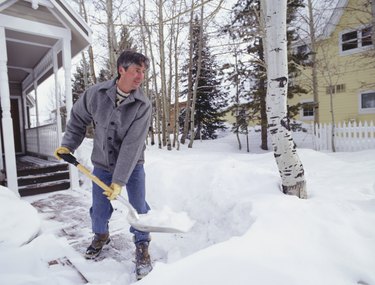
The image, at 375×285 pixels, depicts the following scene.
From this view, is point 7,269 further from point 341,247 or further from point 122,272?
point 341,247

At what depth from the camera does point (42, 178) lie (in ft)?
18.5

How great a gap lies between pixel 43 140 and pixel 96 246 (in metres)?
5.74

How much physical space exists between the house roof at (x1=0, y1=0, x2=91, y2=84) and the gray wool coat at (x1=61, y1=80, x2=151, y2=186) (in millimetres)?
3463

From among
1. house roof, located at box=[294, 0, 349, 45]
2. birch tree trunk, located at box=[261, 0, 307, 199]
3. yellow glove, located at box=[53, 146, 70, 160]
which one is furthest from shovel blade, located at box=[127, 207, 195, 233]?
house roof, located at box=[294, 0, 349, 45]

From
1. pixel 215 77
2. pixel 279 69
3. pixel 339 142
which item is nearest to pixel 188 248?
pixel 279 69

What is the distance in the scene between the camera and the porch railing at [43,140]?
668 cm

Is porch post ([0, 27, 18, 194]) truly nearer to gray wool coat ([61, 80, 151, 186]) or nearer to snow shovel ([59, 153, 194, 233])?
gray wool coat ([61, 80, 151, 186])

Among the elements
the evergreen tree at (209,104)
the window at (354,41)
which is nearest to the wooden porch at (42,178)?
the evergreen tree at (209,104)

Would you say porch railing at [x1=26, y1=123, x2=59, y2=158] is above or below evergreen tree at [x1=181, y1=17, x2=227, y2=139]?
below

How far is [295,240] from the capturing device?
204cm

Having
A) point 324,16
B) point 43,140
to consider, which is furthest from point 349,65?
point 43,140

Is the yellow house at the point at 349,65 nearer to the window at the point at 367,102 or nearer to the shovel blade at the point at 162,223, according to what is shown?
the window at the point at 367,102

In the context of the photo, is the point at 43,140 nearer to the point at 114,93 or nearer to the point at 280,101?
the point at 114,93

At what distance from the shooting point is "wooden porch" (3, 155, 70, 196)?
5379mm
